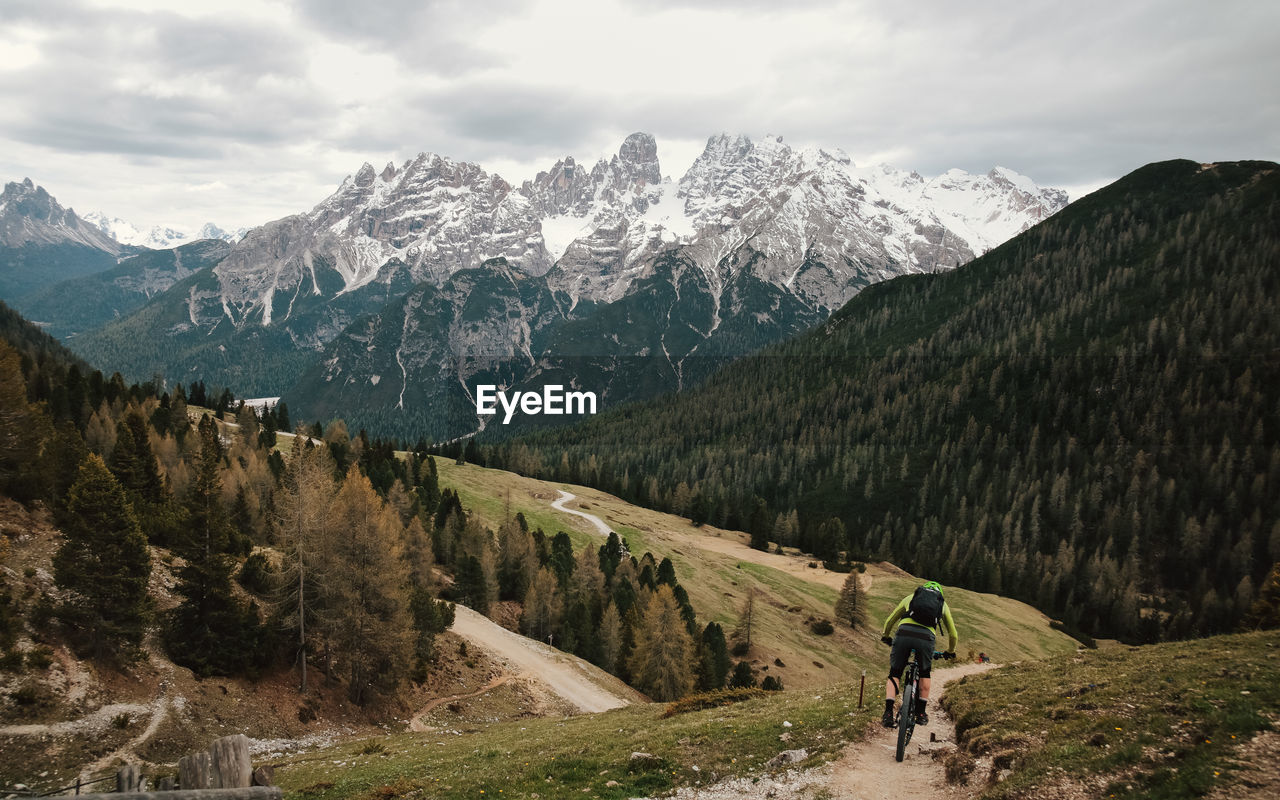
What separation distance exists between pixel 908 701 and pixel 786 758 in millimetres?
4174

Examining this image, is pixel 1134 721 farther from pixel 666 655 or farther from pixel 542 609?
pixel 542 609

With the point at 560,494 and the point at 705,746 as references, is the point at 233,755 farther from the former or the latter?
the point at 560,494

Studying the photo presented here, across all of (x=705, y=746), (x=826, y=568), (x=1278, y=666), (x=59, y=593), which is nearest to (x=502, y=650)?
(x=59, y=593)

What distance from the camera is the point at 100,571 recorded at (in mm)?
36406

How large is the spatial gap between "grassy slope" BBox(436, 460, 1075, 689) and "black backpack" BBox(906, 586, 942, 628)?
6414 centimetres

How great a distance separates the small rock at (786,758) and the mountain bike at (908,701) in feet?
8.88

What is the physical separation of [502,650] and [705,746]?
1867 inches

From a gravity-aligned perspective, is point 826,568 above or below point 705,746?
below

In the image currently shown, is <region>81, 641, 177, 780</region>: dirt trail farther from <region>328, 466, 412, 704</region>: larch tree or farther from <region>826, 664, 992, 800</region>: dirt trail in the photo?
<region>826, 664, 992, 800</region>: dirt trail

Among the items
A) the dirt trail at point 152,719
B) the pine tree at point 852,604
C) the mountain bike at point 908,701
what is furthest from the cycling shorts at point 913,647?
the pine tree at point 852,604

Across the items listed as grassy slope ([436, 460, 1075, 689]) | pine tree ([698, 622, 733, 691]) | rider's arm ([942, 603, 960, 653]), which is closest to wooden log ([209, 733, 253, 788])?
rider's arm ([942, 603, 960, 653])

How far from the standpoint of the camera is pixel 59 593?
37031 millimetres

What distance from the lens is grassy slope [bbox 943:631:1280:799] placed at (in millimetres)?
13586

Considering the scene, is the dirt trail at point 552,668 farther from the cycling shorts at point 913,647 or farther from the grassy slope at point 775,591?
the cycling shorts at point 913,647
